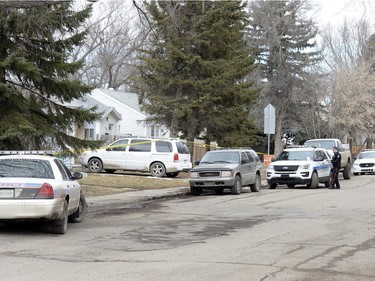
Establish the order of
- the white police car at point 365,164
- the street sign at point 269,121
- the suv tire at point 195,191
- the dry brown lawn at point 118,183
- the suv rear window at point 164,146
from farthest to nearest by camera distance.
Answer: the white police car at point 365,164, the street sign at point 269,121, the suv rear window at point 164,146, the suv tire at point 195,191, the dry brown lawn at point 118,183

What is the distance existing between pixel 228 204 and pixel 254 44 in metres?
35.0

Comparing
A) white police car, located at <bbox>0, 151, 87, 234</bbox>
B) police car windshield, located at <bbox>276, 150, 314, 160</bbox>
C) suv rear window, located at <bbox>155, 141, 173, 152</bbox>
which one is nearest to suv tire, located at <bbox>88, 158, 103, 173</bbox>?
suv rear window, located at <bbox>155, 141, 173, 152</bbox>

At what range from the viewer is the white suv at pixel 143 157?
28.3 meters

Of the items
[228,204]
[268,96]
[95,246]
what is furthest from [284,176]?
[268,96]

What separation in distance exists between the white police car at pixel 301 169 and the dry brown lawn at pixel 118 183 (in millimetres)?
3907

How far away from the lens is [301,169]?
25781 millimetres

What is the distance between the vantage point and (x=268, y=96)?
2092 inches

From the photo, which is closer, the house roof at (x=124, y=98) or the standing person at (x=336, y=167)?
the standing person at (x=336, y=167)

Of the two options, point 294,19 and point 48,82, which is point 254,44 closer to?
point 294,19

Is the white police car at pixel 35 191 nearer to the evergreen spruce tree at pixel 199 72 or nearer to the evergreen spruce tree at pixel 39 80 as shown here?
the evergreen spruce tree at pixel 39 80

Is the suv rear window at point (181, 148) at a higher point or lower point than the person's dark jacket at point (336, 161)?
higher

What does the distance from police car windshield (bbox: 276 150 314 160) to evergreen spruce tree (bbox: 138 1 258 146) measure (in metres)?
8.19

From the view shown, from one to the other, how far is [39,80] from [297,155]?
12.6m

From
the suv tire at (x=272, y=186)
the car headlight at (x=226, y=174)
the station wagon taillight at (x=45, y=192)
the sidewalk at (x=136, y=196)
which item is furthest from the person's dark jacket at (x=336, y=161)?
the station wagon taillight at (x=45, y=192)
